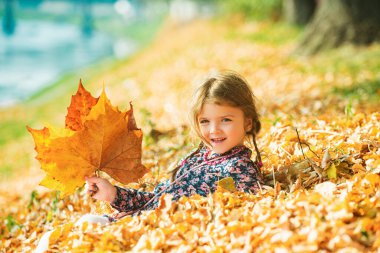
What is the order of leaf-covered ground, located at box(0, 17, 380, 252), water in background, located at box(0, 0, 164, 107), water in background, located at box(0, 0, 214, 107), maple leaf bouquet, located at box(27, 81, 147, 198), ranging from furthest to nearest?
water in background, located at box(0, 0, 214, 107) → water in background, located at box(0, 0, 164, 107) → maple leaf bouquet, located at box(27, 81, 147, 198) → leaf-covered ground, located at box(0, 17, 380, 252)

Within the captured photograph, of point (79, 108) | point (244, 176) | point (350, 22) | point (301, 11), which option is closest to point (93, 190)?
point (79, 108)

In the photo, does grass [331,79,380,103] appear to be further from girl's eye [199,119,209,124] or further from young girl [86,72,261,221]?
girl's eye [199,119,209,124]

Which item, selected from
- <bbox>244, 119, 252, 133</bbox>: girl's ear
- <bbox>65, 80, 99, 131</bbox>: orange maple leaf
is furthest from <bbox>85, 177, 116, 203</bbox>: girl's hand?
<bbox>244, 119, 252, 133</bbox>: girl's ear

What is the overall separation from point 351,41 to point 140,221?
22.3 feet

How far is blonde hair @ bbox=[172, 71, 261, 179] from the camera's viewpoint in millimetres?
2781

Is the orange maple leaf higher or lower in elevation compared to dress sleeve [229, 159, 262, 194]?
higher

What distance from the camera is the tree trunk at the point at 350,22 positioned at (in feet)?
26.9

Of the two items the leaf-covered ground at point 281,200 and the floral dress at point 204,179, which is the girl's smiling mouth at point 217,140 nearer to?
the floral dress at point 204,179

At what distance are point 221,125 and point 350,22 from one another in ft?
20.6

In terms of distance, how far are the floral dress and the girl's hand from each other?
0.21ft

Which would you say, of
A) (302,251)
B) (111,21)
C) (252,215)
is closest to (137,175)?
(252,215)

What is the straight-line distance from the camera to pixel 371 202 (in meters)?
2.29

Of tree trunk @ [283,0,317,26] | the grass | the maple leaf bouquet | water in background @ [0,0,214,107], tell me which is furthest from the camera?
water in background @ [0,0,214,107]

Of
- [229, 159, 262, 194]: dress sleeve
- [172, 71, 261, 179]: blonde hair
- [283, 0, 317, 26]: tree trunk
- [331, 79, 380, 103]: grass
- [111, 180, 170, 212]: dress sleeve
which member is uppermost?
[283, 0, 317, 26]: tree trunk
